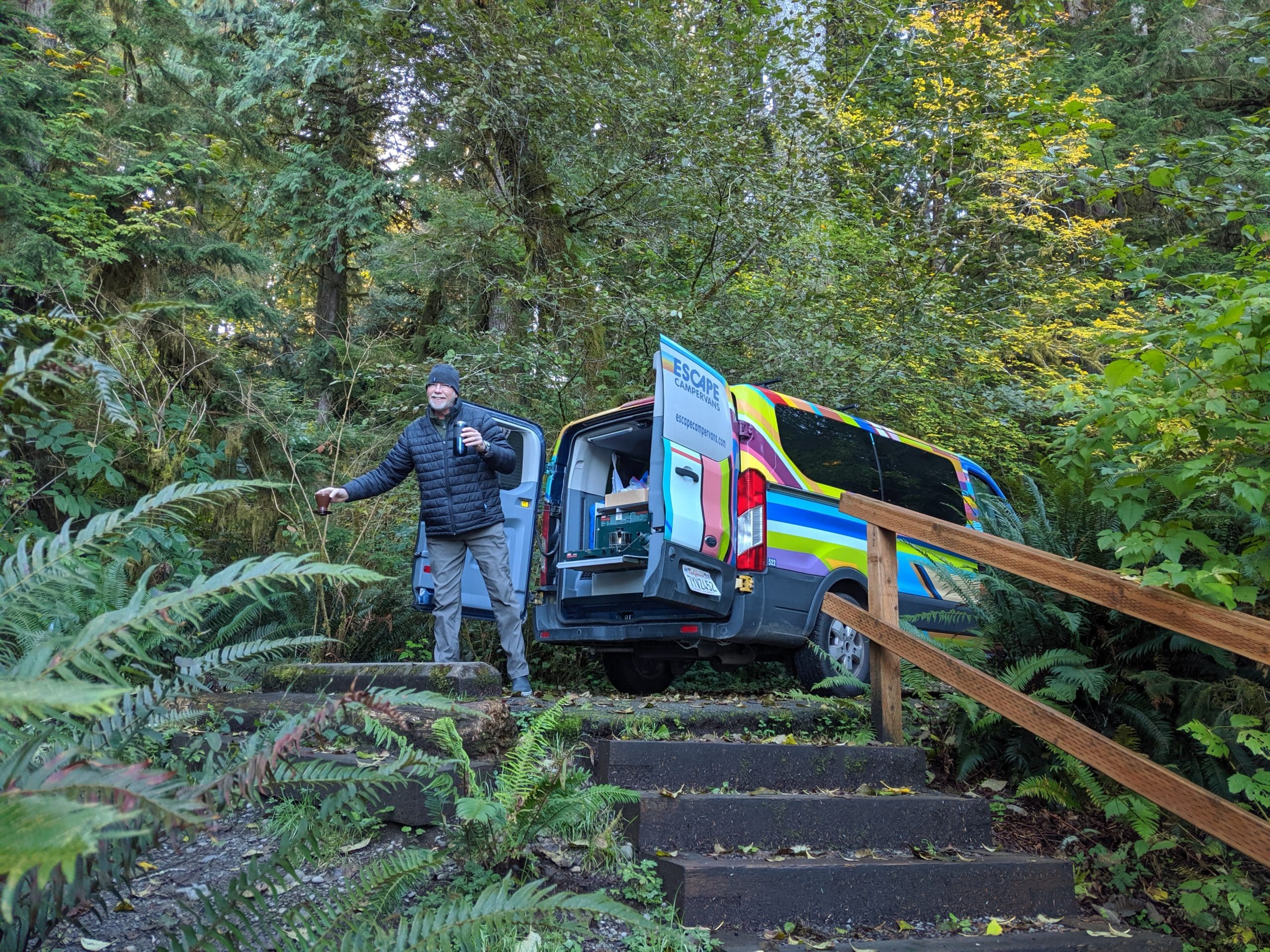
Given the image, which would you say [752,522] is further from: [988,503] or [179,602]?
[179,602]

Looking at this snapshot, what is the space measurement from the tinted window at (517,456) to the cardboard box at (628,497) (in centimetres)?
79

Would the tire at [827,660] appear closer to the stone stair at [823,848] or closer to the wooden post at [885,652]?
the wooden post at [885,652]

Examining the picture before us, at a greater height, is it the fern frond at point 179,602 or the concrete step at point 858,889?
the fern frond at point 179,602

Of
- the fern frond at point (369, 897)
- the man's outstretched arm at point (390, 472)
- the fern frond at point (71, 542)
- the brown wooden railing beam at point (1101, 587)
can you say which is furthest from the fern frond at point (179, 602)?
the man's outstretched arm at point (390, 472)

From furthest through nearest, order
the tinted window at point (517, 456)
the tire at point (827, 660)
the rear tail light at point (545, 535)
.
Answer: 1. the tinted window at point (517, 456)
2. the rear tail light at point (545, 535)
3. the tire at point (827, 660)

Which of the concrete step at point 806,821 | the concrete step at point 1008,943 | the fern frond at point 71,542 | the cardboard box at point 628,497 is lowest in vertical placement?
the concrete step at point 1008,943

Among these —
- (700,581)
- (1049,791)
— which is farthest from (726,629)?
(1049,791)

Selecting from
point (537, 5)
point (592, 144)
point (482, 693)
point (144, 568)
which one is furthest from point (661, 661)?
point (537, 5)

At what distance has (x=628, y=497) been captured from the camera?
263 inches

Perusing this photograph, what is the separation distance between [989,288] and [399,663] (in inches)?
388

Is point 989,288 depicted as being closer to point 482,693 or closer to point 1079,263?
point 1079,263

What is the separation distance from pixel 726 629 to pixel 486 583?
5.29 ft

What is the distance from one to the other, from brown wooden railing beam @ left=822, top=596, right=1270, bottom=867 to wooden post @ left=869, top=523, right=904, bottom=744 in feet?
0.17

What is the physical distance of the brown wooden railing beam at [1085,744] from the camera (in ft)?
10.00
